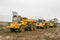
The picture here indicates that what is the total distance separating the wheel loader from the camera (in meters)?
30.3

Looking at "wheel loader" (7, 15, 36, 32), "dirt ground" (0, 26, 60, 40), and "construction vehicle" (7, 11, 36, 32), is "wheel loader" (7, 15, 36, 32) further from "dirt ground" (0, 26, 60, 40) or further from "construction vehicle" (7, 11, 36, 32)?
"dirt ground" (0, 26, 60, 40)

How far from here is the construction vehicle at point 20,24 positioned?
30312 mm

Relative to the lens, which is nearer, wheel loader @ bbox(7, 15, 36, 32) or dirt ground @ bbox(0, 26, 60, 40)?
dirt ground @ bbox(0, 26, 60, 40)

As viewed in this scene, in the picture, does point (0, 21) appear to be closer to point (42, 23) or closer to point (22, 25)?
point (42, 23)

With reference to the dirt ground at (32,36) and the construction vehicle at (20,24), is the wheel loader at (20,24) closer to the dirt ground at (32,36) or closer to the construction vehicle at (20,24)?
the construction vehicle at (20,24)

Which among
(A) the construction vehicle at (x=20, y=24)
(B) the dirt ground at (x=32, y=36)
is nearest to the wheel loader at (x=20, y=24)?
(A) the construction vehicle at (x=20, y=24)

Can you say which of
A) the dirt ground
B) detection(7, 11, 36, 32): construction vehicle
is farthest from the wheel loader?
the dirt ground

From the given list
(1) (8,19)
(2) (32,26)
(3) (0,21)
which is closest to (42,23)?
(2) (32,26)

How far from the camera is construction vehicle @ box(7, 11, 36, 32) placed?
30312 millimetres

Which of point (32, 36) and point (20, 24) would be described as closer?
point (32, 36)

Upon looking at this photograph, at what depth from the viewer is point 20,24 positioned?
3086 cm

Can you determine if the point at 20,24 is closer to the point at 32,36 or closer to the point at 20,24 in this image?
the point at 20,24

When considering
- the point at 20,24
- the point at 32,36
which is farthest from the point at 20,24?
the point at 32,36

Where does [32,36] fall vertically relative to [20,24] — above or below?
below
